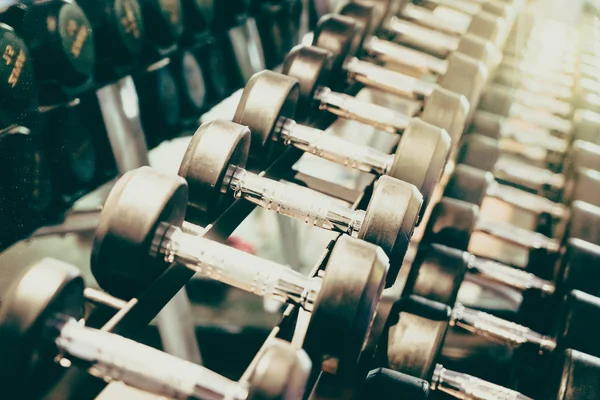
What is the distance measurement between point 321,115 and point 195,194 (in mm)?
364

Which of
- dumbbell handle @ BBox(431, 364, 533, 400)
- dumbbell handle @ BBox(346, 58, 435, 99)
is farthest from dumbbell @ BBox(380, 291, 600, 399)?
dumbbell handle @ BBox(346, 58, 435, 99)

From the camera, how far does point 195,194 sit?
0.65 meters

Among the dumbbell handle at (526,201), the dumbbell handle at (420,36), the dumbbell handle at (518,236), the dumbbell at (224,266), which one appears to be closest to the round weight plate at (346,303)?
the dumbbell at (224,266)

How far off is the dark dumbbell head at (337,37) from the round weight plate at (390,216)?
1.40ft

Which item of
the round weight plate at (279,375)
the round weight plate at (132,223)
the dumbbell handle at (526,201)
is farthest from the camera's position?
the dumbbell handle at (526,201)

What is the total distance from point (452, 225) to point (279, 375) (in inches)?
19.0

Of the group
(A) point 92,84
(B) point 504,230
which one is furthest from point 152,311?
(B) point 504,230

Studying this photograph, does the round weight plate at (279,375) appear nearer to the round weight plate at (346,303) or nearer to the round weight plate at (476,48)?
the round weight plate at (346,303)

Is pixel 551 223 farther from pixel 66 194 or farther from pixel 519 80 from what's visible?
pixel 66 194

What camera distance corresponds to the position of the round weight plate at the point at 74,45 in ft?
2.38

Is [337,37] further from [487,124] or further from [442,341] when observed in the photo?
[442,341]

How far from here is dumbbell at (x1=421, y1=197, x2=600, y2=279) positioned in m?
0.84

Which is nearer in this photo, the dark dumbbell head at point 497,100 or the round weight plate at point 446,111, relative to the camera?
the round weight plate at point 446,111

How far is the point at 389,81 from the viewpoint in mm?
1023
